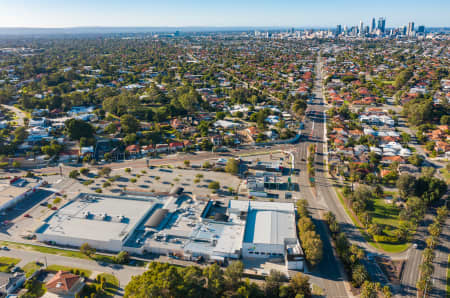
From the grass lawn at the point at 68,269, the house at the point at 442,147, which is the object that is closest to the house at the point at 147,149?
the grass lawn at the point at 68,269

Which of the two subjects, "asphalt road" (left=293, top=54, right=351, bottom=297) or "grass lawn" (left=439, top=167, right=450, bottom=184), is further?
"grass lawn" (left=439, top=167, right=450, bottom=184)

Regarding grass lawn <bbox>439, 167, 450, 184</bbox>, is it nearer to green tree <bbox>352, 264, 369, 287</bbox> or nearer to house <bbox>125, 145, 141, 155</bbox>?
green tree <bbox>352, 264, 369, 287</bbox>

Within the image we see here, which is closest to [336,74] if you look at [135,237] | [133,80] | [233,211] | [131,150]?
[133,80]

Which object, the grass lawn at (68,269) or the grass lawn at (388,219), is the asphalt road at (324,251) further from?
the grass lawn at (68,269)

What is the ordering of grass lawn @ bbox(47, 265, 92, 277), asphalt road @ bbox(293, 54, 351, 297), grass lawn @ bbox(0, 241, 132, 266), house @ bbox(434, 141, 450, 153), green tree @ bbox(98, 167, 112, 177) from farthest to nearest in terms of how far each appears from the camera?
house @ bbox(434, 141, 450, 153) → green tree @ bbox(98, 167, 112, 177) → grass lawn @ bbox(0, 241, 132, 266) → grass lawn @ bbox(47, 265, 92, 277) → asphalt road @ bbox(293, 54, 351, 297)

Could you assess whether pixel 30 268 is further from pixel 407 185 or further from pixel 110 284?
pixel 407 185

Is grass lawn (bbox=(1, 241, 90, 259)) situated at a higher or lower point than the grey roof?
lower

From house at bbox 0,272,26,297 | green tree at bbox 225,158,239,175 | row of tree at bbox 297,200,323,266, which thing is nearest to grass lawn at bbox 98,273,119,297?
house at bbox 0,272,26,297
